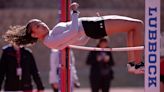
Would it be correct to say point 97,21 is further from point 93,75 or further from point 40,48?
point 40,48

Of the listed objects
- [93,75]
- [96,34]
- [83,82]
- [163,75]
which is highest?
[96,34]

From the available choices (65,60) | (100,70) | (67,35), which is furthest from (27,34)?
(100,70)

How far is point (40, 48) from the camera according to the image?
1827 centimetres

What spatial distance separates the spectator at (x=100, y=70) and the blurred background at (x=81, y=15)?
4.62 metres

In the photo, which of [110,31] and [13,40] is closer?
[110,31]

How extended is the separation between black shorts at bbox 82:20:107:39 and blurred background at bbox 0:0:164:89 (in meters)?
10.4

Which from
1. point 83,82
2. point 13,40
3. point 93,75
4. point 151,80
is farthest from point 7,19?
point 151,80

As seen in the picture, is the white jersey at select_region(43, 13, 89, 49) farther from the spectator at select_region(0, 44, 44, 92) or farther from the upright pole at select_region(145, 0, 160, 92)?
the spectator at select_region(0, 44, 44, 92)

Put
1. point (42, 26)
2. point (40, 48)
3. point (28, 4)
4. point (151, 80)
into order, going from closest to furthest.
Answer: point (151, 80) → point (42, 26) → point (40, 48) → point (28, 4)

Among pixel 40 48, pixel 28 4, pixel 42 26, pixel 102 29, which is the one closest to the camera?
pixel 102 29

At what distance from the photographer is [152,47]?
6586 millimetres

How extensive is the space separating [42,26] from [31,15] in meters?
10.9

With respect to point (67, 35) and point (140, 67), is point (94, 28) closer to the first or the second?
point (67, 35)

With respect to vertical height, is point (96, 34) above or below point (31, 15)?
above
